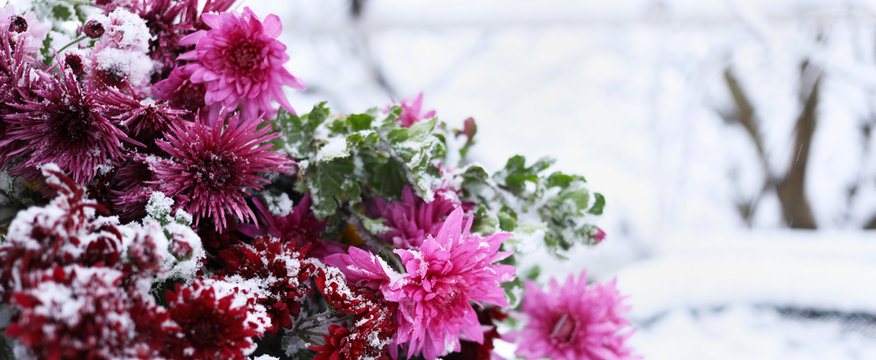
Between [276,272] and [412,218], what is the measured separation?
3.9 inches

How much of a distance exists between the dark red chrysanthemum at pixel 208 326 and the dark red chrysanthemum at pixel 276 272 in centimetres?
5

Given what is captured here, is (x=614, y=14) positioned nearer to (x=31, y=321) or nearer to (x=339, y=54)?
(x=31, y=321)

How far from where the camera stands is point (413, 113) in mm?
489

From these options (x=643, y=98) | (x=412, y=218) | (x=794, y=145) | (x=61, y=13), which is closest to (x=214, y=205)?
(x=412, y=218)

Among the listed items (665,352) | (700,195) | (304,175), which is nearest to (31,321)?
(304,175)

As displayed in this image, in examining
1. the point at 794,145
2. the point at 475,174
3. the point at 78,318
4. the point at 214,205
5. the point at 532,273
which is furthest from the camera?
the point at 794,145

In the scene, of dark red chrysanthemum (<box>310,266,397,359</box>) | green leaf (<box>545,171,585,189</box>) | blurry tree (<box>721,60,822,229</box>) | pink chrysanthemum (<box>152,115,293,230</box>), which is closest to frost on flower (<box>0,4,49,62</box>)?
pink chrysanthemum (<box>152,115,293,230</box>)

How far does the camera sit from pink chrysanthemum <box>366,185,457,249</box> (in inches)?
15.2

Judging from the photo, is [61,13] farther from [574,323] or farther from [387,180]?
[574,323]

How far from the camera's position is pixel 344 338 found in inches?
12.7

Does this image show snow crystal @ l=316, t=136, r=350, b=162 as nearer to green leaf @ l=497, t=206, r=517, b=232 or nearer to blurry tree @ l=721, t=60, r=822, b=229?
green leaf @ l=497, t=206, r=517, b=232

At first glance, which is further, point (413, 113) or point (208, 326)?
point (413, 113)

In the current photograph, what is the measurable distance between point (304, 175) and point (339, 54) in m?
2.54

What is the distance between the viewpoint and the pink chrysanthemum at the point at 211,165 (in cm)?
32
